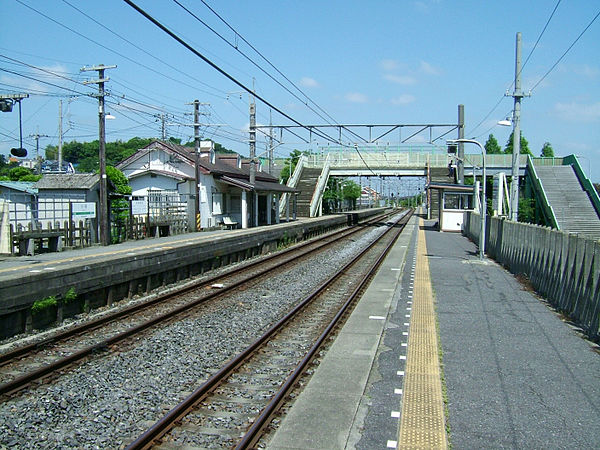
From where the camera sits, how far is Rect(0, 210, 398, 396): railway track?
6.77 m

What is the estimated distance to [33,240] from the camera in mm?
16891

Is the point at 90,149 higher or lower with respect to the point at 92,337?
higher

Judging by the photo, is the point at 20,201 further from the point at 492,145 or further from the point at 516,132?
the point at 492,145

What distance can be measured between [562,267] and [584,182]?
77.7 feet

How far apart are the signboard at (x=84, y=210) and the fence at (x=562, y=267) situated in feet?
47.1

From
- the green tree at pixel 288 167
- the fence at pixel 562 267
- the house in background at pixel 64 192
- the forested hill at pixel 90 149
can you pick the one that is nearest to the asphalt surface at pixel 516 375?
the fence at pixel 562 267

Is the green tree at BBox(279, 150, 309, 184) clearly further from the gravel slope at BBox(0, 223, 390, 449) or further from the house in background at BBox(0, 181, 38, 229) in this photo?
the gravel slope at BBox(0, 223, 390, 449)

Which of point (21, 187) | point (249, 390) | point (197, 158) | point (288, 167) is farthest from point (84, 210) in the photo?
point (288, 167)

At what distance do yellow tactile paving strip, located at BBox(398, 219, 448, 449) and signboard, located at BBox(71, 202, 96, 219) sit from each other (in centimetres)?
1384

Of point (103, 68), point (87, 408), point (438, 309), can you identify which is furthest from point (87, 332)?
point (103, 68)

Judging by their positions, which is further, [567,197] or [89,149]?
[89,149]

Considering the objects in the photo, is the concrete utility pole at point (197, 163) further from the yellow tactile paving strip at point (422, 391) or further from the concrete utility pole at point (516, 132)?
the yellow tactile paving strip at point (422, 391)

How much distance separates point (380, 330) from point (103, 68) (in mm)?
16402

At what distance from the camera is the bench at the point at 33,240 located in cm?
1630
